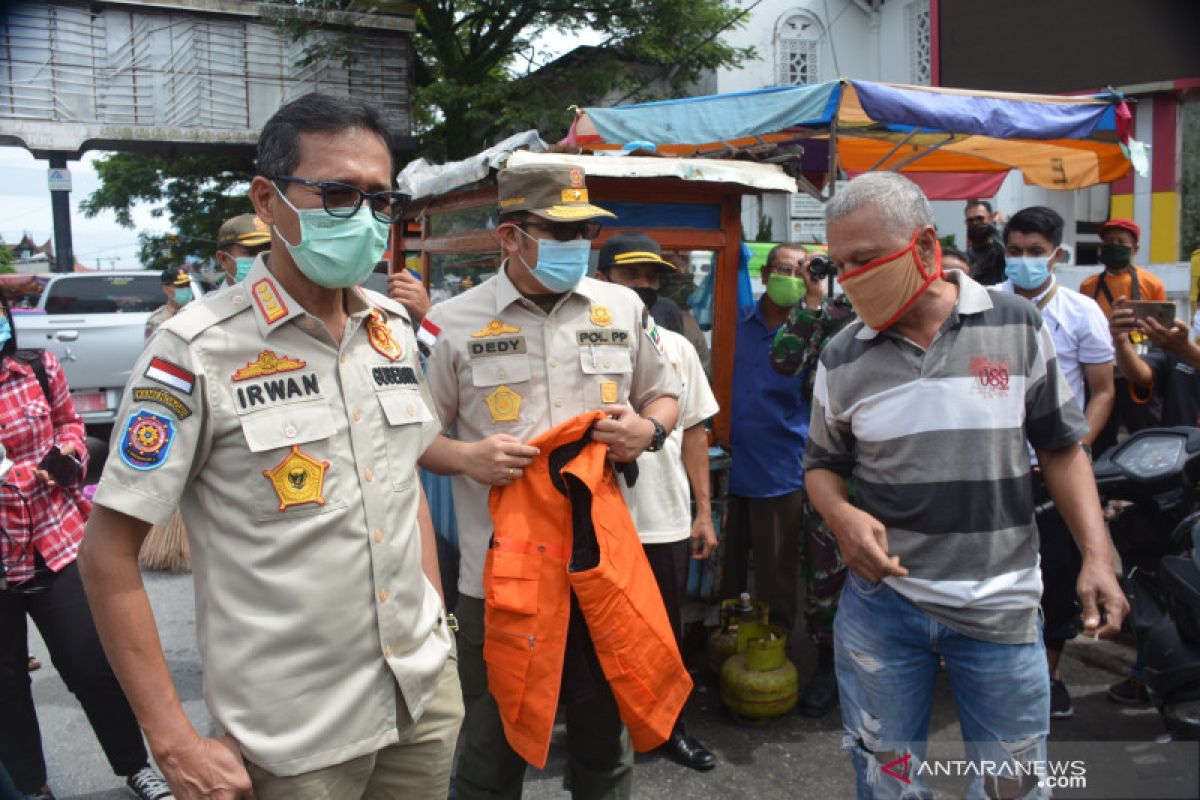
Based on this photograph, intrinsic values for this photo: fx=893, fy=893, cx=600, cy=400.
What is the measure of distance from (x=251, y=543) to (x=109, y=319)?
10713mm

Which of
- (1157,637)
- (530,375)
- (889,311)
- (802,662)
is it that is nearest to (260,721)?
(530,375)

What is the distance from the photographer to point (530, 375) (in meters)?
2.55

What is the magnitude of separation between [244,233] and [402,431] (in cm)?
282

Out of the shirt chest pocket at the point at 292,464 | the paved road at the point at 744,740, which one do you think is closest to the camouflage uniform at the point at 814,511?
the paved road at the point at 744,740

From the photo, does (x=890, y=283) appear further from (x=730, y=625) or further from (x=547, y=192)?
(x=730, y=625)

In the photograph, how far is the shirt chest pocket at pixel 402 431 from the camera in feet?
6.02

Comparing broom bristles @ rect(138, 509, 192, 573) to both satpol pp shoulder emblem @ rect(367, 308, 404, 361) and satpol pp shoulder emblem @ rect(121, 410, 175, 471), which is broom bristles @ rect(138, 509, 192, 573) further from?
satpol pp shoulder emblem @ rect(121, 410, 175, 471)

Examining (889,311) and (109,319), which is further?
(109,319)

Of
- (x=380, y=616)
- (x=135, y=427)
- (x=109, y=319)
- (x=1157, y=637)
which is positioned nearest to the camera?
(x=135, y=427)

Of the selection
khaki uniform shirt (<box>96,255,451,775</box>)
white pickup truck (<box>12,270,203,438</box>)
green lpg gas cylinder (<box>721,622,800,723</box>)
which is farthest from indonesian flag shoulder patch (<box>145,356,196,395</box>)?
white pickup truck (<box>12,270,203,438</box>)

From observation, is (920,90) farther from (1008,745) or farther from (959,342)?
(1008,745)

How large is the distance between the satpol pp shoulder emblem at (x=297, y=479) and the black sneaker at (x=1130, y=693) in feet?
12.8

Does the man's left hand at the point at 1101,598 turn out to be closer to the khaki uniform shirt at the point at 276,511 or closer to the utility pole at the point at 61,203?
the khaki uniform shirt at the point at 276,511

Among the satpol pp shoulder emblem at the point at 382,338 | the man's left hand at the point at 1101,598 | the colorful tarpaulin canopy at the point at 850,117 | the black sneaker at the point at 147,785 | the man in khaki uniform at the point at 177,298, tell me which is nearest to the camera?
the satpol pp shoulder emblem at the point at 382,338
